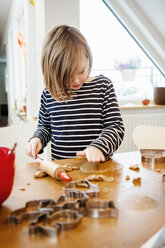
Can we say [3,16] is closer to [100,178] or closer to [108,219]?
[100,178]

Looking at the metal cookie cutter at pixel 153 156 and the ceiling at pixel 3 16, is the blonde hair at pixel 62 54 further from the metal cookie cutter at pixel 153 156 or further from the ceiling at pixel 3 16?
the ceiling at pixel 3 16

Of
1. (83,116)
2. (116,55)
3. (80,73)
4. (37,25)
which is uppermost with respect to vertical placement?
(37,25)

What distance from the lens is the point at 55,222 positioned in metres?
0.58

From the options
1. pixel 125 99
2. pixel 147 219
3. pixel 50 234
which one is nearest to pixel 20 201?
pixel 50 234

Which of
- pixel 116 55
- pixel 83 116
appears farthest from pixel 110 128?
pixel 116 55

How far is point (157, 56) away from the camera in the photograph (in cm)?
340

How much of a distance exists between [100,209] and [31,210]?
0.16 metres

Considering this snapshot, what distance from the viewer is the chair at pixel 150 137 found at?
5.12ft

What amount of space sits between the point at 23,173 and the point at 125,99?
8.62 feet

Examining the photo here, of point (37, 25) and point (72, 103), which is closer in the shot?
point (72, 103)

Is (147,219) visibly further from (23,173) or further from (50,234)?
(23,173)

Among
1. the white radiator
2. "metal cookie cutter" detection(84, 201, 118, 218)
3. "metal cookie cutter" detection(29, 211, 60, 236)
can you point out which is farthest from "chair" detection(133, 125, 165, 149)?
the white radiator

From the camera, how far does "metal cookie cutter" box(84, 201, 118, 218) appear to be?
24.1 inches

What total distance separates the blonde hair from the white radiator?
2.09 m
